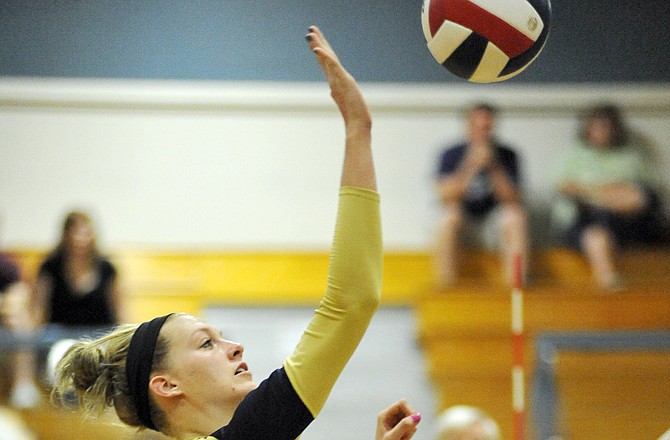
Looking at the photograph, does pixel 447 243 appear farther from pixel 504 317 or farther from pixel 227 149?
pixel 227 149

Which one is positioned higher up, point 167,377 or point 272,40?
point 272,40

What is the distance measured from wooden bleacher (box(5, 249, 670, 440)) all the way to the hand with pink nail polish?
7.39 ft

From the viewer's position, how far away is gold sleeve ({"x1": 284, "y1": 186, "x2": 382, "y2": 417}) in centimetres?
140

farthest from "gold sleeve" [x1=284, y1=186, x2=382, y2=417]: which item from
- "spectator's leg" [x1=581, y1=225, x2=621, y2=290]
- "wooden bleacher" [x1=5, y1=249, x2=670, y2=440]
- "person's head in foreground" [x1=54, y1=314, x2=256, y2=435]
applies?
"spectator's leg" [x1=581, y1=225, x2=621, y2=290]

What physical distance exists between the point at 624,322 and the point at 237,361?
361 centimetres

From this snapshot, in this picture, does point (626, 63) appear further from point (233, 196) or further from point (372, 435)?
point (372, 435)

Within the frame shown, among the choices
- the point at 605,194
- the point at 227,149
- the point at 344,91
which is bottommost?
the point at 605,194

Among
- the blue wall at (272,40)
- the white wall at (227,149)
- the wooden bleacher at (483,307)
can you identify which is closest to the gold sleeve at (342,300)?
the wooden bleacher at (483,307)

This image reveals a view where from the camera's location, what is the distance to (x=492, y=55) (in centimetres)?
215

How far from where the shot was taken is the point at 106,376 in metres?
1.67

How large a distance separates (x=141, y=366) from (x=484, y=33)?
982 mm

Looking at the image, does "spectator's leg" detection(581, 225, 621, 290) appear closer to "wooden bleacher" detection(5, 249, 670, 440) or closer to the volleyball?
"wooden bleacher" detection(5, 249, 670, 440)

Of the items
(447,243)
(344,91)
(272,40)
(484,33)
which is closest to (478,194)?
(447,243)

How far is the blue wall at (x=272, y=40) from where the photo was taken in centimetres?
621
